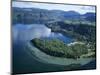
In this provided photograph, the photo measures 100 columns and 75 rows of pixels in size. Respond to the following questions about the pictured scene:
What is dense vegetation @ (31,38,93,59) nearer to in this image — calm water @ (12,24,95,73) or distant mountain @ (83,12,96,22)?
calm water @ (12,24,95,73)

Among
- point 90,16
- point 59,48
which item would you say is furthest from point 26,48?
point 90,16

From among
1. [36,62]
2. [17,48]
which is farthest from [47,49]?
[17,48]

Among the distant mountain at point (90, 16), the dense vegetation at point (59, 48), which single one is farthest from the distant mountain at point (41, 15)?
the dense vegetation at point (59, 48)

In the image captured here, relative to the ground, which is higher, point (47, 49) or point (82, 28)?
point (82, 28)

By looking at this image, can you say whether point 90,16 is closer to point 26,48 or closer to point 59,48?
point 59,48
